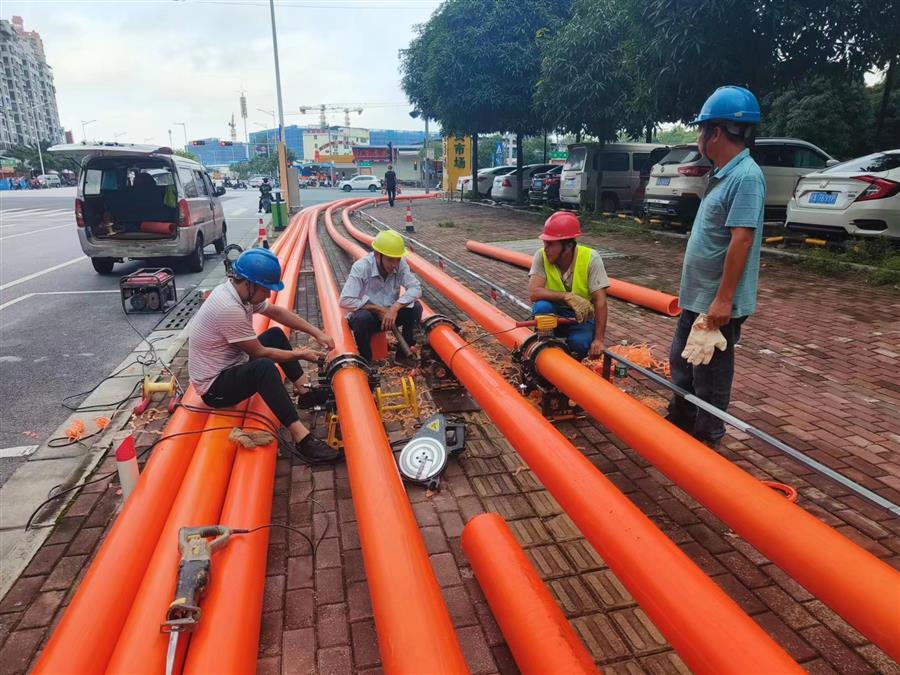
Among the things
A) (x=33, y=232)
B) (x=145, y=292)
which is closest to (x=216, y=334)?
(x=145, y=292)

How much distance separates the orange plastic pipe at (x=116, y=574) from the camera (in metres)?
1.79

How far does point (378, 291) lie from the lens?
5000 mm

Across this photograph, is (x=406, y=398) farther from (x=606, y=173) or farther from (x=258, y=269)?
(x=606, y=173)

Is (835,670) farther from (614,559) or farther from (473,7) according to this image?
(473,7)

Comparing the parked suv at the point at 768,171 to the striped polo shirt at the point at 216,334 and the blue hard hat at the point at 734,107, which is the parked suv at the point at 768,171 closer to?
the blue hard hat at the point at 734,107

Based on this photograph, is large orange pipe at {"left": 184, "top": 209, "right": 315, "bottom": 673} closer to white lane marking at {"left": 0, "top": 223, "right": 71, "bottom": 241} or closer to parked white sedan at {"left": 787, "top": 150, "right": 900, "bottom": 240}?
parked white sedan at {"left": 787, "top": 150, "right": 900, "bottom": 240}

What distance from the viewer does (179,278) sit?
9633 mm

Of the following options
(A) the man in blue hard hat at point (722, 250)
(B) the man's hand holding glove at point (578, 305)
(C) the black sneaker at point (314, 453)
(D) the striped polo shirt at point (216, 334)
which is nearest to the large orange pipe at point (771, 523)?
(A) the man in blue hard hat at point (722, 250)

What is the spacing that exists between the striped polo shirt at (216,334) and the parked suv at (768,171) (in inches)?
397

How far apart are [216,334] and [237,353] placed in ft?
0.63

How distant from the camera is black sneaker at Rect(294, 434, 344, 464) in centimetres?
352

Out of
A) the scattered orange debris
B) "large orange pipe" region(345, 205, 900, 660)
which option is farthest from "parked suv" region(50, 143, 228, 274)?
"large orange pipe" region(345, 205, 900, 660)

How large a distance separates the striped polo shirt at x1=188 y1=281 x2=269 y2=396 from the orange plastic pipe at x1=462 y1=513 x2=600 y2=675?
1.95m

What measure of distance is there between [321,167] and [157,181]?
206 feet
